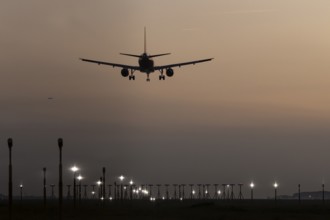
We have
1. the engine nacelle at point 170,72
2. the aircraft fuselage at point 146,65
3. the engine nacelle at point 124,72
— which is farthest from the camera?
the aircraft fuselage at point 146,65

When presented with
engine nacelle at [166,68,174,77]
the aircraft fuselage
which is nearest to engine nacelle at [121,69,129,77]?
the aircraft fuselage

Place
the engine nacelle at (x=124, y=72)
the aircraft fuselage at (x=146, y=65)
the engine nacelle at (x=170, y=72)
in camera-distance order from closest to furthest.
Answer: the engine nacelle at (x=170, y=72)
the engine nacelle at (x=124, y=72)
the aircraft fuselage at (x=146, y=65)

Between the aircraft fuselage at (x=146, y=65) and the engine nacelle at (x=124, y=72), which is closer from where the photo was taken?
the engine nacelle at (x=124, y=72)

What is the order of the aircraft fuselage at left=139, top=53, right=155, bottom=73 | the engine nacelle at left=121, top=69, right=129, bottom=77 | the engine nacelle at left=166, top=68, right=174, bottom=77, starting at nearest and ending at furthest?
the engine nacelle at left=166, top=68, right=174, bottom=77 < the engine nacelle at left=121, top=69, right=129, bottom=77 < the aircraft fuselage at left=139, top=53, right=155, bottom=73

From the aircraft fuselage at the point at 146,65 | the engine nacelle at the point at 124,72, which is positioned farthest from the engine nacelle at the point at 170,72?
the aircraft fuselage at the point at 146,65

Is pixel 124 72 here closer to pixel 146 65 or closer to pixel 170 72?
pixel 170 72

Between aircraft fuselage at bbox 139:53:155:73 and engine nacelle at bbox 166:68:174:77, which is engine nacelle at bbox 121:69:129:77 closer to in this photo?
aircraft fuselage at bbox 139:53:155:73

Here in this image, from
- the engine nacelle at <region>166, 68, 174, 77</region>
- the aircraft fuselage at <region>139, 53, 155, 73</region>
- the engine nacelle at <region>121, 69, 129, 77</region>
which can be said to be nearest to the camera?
the engine nacelle at <region>166, 68, 174, 77</region>

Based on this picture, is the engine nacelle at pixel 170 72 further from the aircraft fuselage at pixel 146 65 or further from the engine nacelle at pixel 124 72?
the aircraft fuselage at pixel 146 65

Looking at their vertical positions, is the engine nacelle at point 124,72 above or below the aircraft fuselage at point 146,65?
below

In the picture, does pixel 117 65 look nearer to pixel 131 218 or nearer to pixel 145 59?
pixel 145 59

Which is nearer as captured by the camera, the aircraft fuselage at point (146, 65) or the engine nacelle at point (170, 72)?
the engine nacelle at point (170, 72)

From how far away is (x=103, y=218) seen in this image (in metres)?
115

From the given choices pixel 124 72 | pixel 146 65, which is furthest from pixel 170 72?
pixel 146 65
